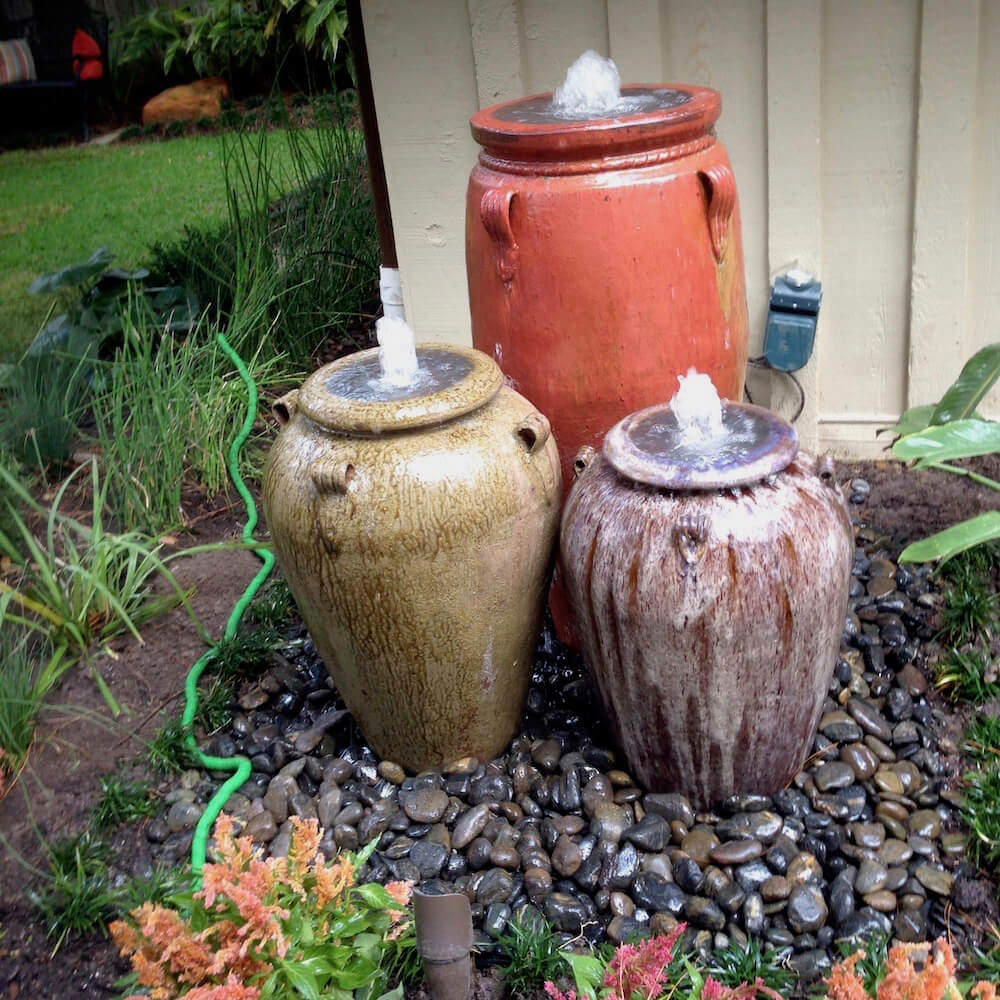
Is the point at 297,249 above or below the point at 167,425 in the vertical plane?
above

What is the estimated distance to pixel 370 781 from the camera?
2.47 metres

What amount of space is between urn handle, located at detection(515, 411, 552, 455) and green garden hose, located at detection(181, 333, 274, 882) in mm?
1005

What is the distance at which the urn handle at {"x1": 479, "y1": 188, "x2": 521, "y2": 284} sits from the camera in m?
2.45

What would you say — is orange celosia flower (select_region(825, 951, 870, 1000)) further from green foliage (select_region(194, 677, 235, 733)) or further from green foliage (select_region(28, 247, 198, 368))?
green foliage (select_region(28, 247, 198, 368))

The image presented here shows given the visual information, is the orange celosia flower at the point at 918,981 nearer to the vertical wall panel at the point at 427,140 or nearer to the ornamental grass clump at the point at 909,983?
the ornamental grass clump at the point at 909,983

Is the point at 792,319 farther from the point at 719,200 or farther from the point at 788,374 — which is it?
the point at 719,200

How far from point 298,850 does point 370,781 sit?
65 centimetres

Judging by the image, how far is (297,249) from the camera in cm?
450

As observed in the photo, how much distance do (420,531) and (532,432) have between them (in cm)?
32

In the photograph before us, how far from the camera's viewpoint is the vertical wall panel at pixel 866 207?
3088 mm

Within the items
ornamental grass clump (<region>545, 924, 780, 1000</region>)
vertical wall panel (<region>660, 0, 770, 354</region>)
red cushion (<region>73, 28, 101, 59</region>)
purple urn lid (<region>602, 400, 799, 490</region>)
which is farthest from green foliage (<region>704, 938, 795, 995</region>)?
red cushion (<region>73, 28, 101, 59</region>)

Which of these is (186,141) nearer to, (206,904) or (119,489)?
(119,489)

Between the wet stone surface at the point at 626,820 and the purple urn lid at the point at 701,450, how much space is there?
2.39 ft

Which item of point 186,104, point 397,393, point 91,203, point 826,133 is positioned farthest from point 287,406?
point 186,104
